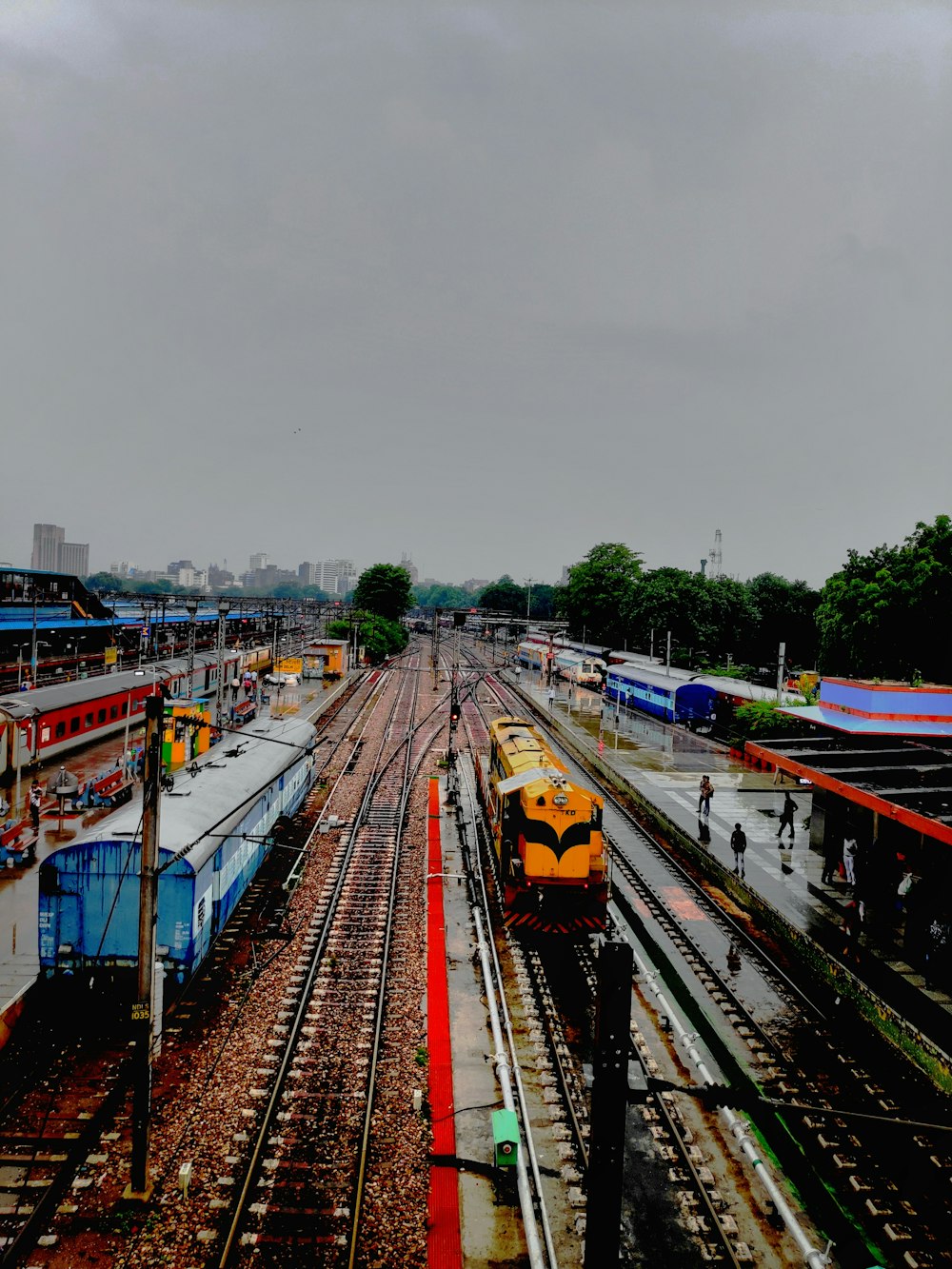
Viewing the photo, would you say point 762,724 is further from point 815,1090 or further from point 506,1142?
point 506,1142

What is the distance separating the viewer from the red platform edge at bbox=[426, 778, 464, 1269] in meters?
7.41

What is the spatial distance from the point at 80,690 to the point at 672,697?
30.6 m

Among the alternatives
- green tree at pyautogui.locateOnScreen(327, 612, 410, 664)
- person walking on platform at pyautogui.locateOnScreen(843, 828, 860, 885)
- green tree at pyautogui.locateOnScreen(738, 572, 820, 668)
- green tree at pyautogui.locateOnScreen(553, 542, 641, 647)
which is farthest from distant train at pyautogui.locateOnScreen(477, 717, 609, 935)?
green tree at pyautogui.locateOnScreen(553, 542, 641, 647)

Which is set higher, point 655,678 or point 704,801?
point 655,678

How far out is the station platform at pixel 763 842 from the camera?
12.7m

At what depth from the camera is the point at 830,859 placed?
18.2 m

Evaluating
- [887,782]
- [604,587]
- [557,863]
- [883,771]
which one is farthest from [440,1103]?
[604,587]

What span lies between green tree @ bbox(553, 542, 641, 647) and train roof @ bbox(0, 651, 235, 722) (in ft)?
169

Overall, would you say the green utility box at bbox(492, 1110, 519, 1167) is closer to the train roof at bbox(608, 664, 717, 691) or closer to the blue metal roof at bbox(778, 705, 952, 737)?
the blue metal roof at bbox(778, 705, 952, 737)

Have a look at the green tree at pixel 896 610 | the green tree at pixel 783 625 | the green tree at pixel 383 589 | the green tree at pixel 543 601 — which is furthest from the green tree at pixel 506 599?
the green tree at pixel 896 610

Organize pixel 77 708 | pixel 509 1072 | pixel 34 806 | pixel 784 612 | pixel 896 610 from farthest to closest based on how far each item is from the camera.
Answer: pixel 784 612 → pixel 896 610 → pixel 77 708 → pixel 34 806 → pixel 509 1072

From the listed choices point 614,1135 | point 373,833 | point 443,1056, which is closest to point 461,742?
point 373,833

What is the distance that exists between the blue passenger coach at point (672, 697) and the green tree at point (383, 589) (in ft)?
146

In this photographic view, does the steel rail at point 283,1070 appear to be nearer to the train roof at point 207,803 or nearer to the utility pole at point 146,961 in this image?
the utility pole at point 146,961
